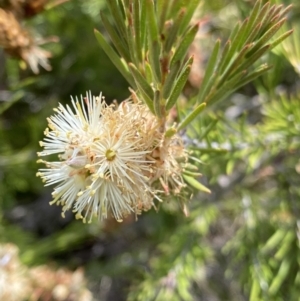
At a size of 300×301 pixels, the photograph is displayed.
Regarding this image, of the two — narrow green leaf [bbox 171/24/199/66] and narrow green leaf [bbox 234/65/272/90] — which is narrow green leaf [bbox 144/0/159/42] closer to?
narrow green leaf [bbox 171/24/199/66]

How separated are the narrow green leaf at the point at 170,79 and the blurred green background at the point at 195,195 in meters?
0.16

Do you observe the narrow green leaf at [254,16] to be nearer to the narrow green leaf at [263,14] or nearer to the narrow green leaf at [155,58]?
the narrow green leaf at [263,14]

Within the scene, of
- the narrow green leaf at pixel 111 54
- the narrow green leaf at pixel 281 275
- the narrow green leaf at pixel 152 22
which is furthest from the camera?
the narrow green leaf at pixel 281 275

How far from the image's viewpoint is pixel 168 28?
0.42 meters

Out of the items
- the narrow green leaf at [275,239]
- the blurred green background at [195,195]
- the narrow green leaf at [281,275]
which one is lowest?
the narrow green leaf at [281,275]

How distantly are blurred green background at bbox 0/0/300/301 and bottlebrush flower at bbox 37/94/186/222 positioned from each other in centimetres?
13

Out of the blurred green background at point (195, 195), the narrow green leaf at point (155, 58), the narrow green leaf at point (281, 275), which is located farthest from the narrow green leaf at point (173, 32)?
the narrow green leaf at point (281, 275)

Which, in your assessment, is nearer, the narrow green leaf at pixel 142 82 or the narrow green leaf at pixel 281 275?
the narrow green leaf at pixel 142 82

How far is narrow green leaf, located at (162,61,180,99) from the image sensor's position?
45 cm

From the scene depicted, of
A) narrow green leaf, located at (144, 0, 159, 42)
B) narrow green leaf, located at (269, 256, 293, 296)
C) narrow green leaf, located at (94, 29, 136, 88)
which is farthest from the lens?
narrow green leaf, located at (269, 256, 293, 296)

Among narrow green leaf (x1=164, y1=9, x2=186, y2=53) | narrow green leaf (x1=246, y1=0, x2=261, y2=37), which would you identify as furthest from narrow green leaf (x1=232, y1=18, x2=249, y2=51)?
narrow green leaf (x1=164, y1=9, x2=186, y2=53)

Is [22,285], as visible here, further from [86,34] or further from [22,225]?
[86,34]

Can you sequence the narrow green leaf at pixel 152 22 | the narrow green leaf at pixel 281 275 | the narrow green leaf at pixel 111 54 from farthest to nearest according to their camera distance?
the narrow green leaf at pixel 281 275 < the narrow green leaf at pixel 111 54 < the narrow green leaf at pixel 152 22

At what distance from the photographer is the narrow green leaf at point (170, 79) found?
0.45 meters
